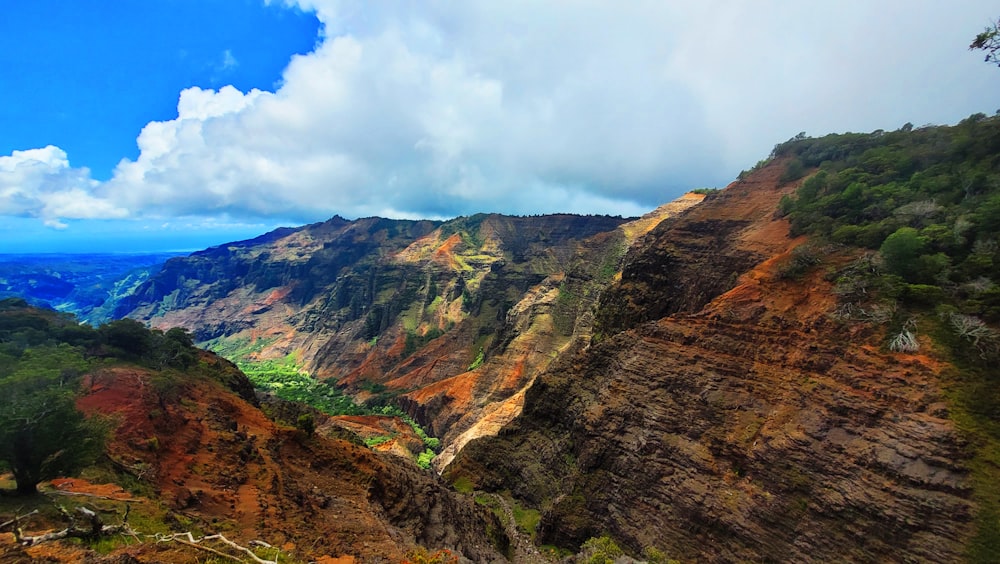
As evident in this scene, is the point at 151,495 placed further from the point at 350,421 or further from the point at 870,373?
the point at 350,421

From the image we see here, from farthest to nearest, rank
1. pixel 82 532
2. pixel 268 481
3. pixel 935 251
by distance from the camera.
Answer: pixel 935 251, pixel 268 481, pixel 82 532

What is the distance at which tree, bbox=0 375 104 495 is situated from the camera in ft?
48.3

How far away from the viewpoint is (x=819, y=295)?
28.6 metres

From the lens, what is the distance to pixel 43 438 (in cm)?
1527

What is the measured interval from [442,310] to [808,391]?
109m

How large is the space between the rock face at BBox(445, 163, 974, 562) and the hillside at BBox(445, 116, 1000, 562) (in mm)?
104

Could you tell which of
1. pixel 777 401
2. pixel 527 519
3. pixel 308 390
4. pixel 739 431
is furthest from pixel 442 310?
pixel 777 401

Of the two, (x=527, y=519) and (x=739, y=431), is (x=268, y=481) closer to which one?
(x=527, y=519)

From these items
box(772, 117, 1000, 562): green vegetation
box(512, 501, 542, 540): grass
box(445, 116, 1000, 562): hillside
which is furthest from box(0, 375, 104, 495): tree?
box(772, 117, 1000, 562): green vegetation

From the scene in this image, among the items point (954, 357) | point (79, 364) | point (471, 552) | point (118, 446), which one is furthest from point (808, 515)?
point (79, 364)

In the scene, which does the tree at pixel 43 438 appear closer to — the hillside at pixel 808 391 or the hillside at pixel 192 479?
the hillside at pixel 192 479

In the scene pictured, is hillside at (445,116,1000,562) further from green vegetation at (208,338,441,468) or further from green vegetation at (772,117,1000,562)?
green vegetation at (208,338,441,468)

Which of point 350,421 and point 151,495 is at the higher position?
point 151,495

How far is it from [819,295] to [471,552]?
2851 centimetres
